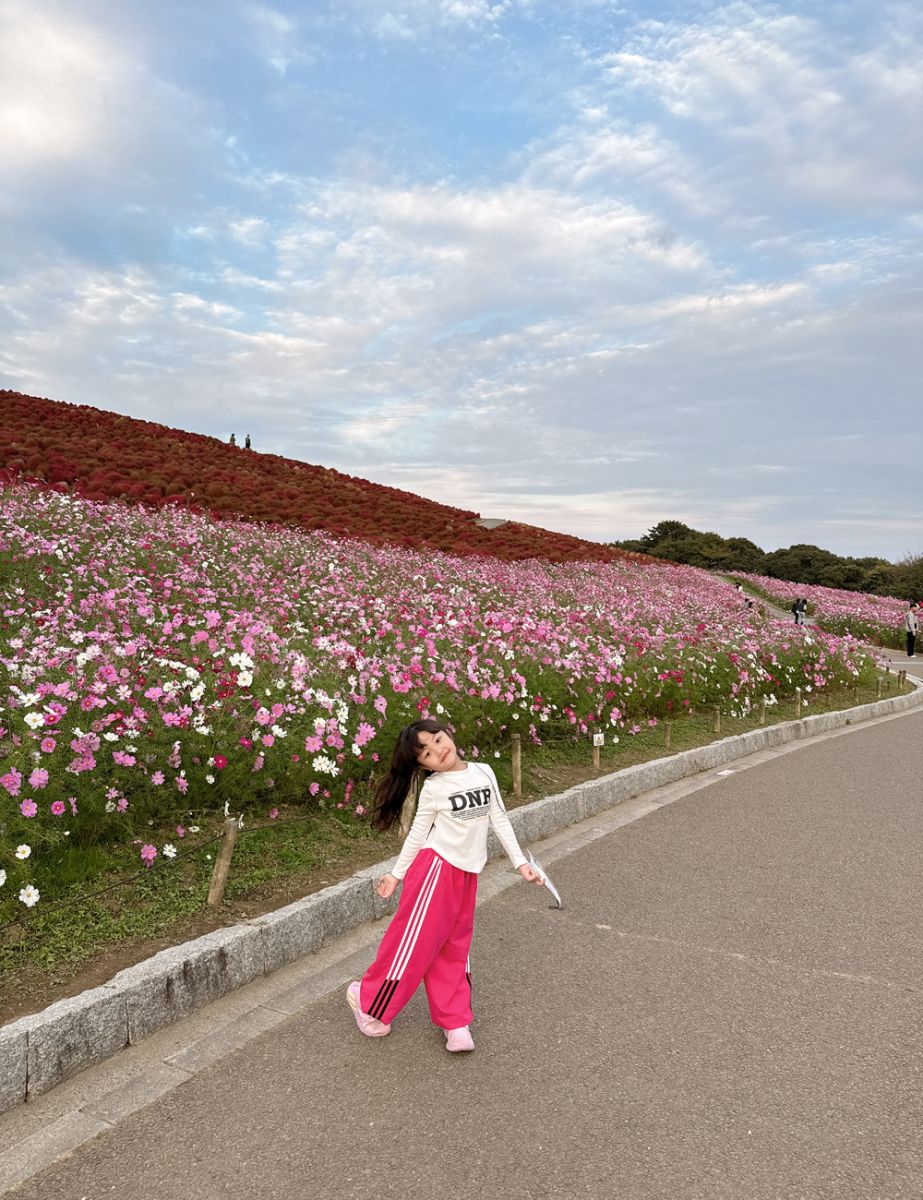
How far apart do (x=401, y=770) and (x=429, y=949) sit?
0.70 m

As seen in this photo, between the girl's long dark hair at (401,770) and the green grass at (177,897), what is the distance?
1022mm

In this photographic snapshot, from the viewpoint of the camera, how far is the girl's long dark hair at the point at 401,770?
11.2ft

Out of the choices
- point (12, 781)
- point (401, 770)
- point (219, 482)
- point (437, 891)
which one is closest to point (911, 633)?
point (219, 482)

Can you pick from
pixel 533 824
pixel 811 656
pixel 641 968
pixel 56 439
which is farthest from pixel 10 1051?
pixel 56 439

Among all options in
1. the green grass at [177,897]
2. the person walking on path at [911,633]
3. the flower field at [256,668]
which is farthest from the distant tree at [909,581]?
the green grass at [177,897]

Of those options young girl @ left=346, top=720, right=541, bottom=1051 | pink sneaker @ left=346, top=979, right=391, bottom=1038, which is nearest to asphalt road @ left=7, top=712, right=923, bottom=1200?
pink sneaker @ left=346, top=979, right=391, bottom=1038

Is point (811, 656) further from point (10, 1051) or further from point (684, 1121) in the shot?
point (10, 1051)

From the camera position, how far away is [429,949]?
3.22m

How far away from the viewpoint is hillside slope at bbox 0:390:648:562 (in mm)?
17203

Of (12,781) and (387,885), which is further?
(12,781)

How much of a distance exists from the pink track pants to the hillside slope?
1390cm

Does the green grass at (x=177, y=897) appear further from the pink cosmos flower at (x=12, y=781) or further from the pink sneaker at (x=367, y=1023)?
the pink sneaker at (x=367, y=1023)

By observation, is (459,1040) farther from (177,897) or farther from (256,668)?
(256,668)

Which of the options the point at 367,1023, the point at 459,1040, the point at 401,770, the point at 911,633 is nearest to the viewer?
the point at 459,1040
